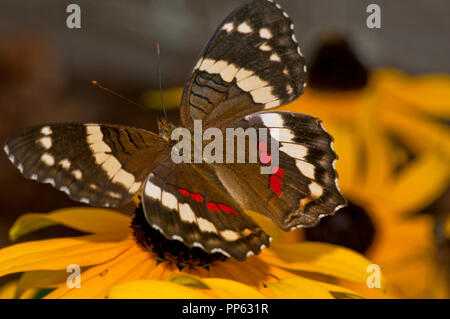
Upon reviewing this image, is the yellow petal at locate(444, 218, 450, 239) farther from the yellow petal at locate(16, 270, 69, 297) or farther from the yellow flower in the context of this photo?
the yellow petal at locate(16, 270, 69, 297)

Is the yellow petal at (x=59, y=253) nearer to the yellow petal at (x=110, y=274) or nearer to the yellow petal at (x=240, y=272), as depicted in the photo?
the yellow petal at (x=110, y=274)

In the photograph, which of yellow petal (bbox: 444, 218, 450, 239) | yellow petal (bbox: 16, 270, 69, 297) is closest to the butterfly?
yellow petal (bbox: 16, 270, 69, 297)

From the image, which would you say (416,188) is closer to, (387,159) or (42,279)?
(387,159)

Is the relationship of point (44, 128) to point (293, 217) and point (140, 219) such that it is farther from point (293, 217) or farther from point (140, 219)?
point (293, 217)

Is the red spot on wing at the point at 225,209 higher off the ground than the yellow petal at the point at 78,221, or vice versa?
the yellow petal at the point at 78,221

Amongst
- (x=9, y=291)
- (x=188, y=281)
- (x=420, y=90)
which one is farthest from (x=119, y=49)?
(x=188, y=281)

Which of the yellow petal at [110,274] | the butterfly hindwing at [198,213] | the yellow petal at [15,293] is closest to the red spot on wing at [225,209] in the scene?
the butterfly hindwing at [198,213]
